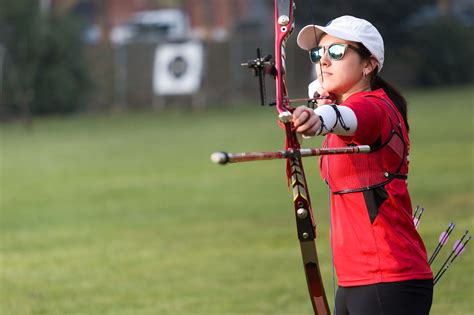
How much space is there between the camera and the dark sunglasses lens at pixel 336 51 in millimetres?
3988

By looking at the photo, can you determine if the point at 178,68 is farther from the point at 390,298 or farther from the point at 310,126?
the point at 310,126

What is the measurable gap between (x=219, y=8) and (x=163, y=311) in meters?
45.3

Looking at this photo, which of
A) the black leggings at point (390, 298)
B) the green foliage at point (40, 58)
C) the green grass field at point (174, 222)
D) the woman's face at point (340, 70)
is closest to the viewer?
the black leggings at point (390, 298)

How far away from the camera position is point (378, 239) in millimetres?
3912

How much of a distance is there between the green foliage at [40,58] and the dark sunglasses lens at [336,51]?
2975 centimetres

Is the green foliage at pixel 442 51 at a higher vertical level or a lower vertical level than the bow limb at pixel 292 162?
lower

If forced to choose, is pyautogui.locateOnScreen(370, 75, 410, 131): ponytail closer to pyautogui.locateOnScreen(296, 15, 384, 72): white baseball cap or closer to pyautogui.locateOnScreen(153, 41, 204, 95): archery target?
pyautogui.locateOnScreen(296, 15, 384, 72): white baseball cap

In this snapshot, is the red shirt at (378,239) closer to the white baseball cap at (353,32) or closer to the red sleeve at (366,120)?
the red sleeve at (366,120)

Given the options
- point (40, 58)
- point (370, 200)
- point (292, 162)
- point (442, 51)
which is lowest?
point (442, 51)

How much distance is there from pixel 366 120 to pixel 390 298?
0.62 m

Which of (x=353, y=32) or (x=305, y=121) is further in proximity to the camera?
(x=353, y=32)

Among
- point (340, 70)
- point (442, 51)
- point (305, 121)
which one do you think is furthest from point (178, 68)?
point (305, 121)

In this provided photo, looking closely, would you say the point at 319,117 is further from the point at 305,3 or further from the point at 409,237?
the point at 305,3

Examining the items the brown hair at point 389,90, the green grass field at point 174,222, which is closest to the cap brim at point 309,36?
the brown hair at point 389,90
